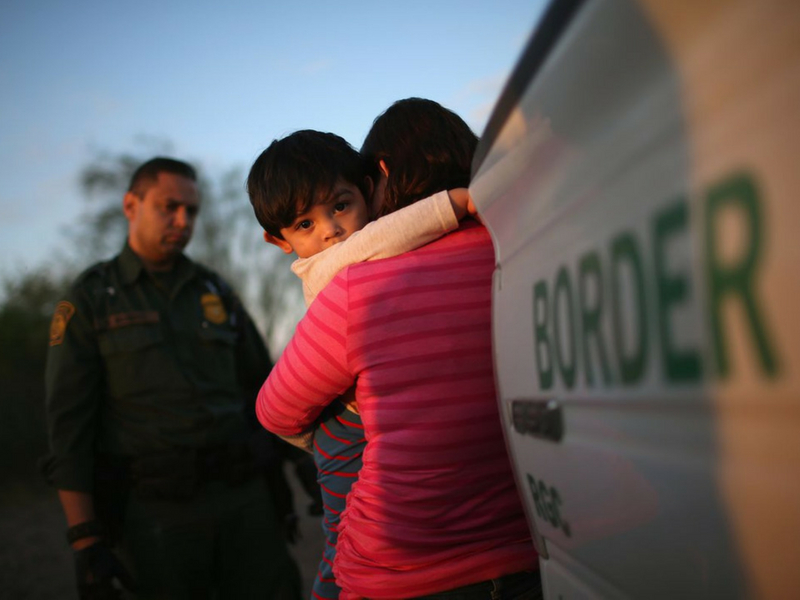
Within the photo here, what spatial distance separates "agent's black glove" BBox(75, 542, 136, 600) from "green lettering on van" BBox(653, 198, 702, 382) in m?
2.74

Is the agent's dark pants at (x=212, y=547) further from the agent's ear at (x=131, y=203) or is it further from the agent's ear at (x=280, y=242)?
the agent's ear at (x=280, y=242)

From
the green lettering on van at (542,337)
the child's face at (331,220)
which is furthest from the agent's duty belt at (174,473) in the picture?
the green lettering on van at (542,337)

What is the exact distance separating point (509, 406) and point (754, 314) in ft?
2.25

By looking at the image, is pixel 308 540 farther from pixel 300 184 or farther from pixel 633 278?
pixel 633 278

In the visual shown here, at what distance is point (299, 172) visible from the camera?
179cm

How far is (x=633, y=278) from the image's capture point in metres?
0.75

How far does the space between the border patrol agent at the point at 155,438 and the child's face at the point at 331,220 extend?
1.62 meters

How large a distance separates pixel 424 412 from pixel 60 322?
2364 millimetres

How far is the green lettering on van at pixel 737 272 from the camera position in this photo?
0.57 meters

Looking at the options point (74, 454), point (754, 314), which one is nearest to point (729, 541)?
point (754, 314)

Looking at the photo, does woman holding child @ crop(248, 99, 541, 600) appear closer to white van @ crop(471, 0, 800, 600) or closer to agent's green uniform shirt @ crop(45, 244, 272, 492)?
white van @ crop(471, 0, 800, 600)

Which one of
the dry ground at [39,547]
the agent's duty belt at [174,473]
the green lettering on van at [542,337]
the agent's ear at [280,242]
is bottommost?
the dry ground at [39,547]

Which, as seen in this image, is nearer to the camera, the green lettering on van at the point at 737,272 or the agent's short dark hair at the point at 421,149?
the green lettering on van at the point at 737,272

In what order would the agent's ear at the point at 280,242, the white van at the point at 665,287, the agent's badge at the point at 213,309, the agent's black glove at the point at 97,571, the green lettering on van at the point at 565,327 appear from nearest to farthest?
the white van at the point at 665,287 < the green lettering on van at the point at 565,327 < the agent's ear at the point at 280,242 < the agent's black glove at the point at 97,571 < the agent's badge at the point at 213,309
